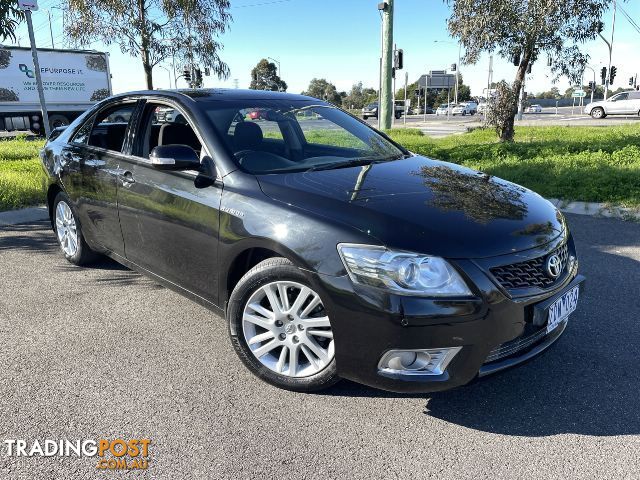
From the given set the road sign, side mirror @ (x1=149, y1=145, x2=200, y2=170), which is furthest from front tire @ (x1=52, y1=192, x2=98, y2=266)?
the road sign

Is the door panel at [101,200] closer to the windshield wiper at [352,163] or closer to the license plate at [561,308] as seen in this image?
the windshield wiper at [352,163]

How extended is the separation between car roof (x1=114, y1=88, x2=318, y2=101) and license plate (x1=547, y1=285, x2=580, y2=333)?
8.22 ft

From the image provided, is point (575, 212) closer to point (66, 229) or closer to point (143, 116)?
point (143, 116)

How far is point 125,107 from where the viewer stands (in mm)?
4109

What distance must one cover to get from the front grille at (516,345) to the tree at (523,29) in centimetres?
1099

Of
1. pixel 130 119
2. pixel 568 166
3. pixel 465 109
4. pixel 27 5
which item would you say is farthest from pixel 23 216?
pixel 465 109

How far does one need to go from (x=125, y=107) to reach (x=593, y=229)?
16.7ft

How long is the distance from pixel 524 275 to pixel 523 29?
11413 millimetres

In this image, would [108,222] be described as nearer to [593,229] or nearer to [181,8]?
[593,229]

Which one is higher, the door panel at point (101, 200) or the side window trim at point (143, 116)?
the side window trim at point (143, 116)

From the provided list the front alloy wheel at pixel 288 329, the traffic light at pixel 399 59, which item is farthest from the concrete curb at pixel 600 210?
the traffic light at pixel 399 59

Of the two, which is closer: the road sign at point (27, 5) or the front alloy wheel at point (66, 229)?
the front alloy wheel at point (66, 229)

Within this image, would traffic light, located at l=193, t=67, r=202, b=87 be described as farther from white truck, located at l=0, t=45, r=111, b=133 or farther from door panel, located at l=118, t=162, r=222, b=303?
door panel, located at l=118, t=162, r=222, b=303

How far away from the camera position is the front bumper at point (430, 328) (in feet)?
7.61
